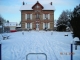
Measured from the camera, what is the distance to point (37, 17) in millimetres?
21609

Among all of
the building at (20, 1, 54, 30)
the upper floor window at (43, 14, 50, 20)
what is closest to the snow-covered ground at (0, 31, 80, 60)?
the building at (20, 1, 54, 30)

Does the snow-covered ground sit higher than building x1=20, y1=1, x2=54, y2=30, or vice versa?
building x1=20, y1=1, x2=54, y2=30

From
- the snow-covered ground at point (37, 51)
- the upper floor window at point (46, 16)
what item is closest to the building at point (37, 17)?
the upper floor window at point (46, 16)

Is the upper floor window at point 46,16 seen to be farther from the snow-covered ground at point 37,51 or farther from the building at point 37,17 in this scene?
the snow-covered ground at point 37,51

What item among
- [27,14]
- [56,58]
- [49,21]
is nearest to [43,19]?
[49,21]

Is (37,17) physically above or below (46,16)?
below

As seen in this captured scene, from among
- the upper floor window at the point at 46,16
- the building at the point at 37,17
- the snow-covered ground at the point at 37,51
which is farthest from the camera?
the upper floor window at the point at 46,16

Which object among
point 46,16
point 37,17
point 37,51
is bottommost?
point 37,51

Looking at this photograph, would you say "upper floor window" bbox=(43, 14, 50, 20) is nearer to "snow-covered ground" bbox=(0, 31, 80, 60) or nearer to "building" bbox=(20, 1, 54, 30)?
"building" bbox=(20, 1, 54, 30)

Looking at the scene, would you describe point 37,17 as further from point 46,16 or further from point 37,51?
point 37,51

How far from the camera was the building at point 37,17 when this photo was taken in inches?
842

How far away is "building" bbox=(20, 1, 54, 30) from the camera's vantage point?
2139cm

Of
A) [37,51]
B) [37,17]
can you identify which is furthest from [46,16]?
[37,51]

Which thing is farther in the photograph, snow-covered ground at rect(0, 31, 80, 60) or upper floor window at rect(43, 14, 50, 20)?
upper floor window at rect(43, 14, 50, 20)
